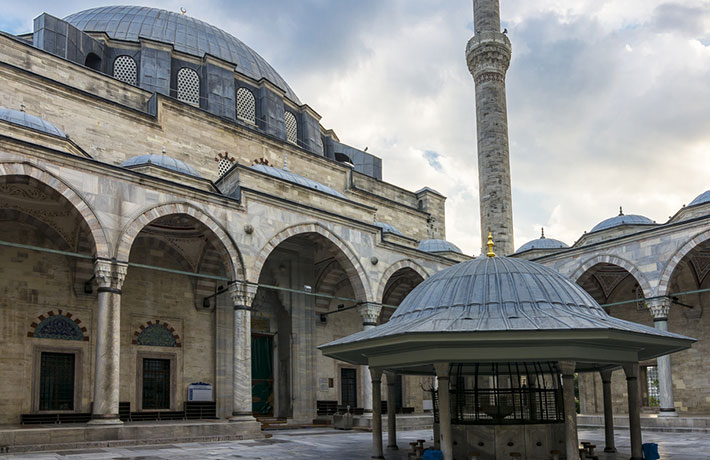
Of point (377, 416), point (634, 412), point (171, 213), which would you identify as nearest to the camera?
point (634, 412)

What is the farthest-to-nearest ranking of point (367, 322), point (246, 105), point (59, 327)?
point (246, 105) → point (367, 322) → point (59, 327)

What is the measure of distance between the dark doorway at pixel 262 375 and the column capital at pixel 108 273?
570 centimetres

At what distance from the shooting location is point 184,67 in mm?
17922

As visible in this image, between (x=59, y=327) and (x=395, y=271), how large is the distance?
757cm

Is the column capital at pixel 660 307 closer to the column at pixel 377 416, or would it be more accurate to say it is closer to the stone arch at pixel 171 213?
the stone arch at pixel 171 213

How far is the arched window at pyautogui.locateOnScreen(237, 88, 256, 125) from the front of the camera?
1847 cm

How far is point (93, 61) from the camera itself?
55.6ft

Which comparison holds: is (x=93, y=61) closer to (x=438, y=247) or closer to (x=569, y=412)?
(x=438, y=247)

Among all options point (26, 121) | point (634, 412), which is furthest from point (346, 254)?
point (634, 412)

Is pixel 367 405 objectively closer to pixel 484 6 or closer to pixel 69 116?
pixel 69 116

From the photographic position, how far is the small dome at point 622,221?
18.5 m

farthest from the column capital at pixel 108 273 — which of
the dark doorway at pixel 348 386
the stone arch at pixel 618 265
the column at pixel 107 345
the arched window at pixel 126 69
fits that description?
the stone arch at pixel 618 265

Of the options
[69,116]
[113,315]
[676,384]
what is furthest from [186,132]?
[676,384]

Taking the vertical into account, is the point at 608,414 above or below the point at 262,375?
below
